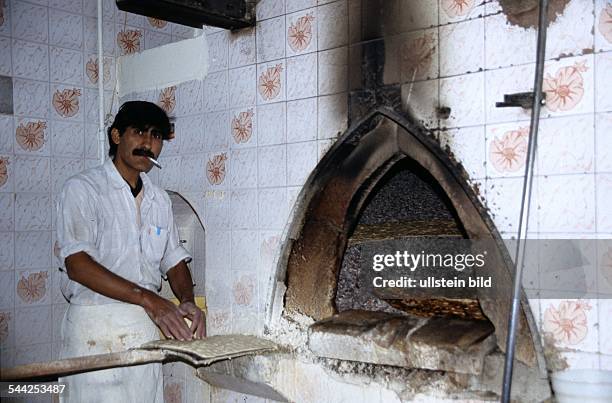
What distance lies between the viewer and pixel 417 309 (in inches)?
126

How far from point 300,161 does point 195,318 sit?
2.85 ft

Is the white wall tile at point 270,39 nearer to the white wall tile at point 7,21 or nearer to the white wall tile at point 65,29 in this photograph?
the white wall tile at point 65,29

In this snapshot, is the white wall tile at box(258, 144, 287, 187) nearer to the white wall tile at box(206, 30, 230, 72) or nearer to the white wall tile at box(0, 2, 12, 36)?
the white wall tile at box(206, 30, 230, 72)

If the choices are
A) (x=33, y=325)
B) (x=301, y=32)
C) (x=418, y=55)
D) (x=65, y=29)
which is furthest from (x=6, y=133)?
(x=418, y=55)

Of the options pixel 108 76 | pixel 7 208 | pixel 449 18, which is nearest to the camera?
pixel 449 18

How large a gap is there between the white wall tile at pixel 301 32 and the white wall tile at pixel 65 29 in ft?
4.95

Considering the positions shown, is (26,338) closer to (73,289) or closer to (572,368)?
(73,289)

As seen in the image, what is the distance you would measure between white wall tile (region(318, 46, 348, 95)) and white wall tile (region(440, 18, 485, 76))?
49 cm

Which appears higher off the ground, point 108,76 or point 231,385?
point 108,76

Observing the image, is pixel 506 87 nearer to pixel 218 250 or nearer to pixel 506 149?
pixel 506 149

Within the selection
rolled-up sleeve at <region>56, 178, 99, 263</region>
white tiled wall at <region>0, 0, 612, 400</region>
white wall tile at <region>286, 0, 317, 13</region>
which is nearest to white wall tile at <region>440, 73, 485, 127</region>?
white tiled wall at <region>0, 0, 612, 400</region>

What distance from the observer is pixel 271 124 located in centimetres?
329

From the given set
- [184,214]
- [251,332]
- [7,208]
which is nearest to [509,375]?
[251,332]

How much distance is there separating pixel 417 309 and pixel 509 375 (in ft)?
3.27
